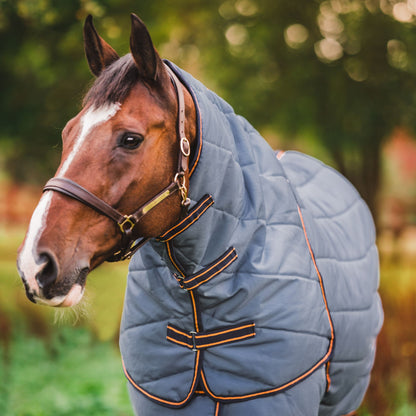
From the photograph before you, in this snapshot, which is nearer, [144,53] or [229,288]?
[144,53]

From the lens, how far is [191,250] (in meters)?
1.62

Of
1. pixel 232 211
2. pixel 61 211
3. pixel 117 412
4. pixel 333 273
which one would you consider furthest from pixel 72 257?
pixel 117 412

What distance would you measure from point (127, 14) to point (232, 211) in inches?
116

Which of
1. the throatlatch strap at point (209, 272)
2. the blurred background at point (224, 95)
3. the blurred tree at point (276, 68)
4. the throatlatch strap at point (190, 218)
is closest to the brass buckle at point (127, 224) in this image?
the throatlatch strap at point (190, 218)

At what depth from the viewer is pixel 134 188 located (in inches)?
57.2

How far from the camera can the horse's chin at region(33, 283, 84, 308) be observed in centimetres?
A: 134

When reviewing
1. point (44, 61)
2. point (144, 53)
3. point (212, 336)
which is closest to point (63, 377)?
point (44, 61)

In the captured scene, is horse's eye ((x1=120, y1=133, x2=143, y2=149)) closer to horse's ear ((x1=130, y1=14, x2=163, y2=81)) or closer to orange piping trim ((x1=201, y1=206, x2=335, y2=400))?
horse's ear ((x1=130, y1=14, x2=163, y2=81))

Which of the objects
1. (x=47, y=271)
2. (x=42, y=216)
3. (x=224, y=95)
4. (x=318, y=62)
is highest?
(x=42, y=216)

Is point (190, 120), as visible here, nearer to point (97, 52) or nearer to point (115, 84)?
point (115, 84)

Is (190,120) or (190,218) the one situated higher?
(190,120)

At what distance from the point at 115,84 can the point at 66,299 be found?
0.60m

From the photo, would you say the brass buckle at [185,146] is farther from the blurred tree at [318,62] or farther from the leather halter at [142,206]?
the blurred tree at [318,62]

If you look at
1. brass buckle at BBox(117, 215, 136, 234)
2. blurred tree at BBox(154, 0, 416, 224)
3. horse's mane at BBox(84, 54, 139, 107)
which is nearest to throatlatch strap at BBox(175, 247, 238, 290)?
brass buckle at BBox(117, 215, 136, 234)
